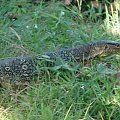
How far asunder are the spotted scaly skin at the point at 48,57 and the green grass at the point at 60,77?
98 millimetres

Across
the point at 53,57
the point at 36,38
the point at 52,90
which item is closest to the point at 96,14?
the point at 36,38

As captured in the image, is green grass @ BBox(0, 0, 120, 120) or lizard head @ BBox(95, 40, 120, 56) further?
lizard head @ BBox(95, 40, 120, 56)

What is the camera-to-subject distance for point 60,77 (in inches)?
146

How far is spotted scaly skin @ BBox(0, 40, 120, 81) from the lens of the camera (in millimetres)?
3773

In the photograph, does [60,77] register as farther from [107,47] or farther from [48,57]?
[107,47]

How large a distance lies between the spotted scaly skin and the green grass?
0.10 meters

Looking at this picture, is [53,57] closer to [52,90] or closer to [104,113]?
[52,90]

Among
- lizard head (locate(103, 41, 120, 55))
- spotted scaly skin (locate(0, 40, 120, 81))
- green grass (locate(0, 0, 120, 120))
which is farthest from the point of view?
lizard head (locate(103, 41, 120, 55))

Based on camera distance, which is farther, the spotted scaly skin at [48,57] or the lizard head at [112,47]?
the lizard head at [112,47]

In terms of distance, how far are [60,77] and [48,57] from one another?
25 cm

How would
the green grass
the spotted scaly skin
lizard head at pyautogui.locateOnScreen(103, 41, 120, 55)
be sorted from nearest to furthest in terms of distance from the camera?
the green grass, the spotted scaly skin, lizard head at pyautogui.locateOnScreen(103, 41, 120, 55)

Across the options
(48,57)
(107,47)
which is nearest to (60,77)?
(48,57)

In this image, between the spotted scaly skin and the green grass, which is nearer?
the green grass

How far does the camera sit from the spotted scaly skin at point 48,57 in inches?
149
